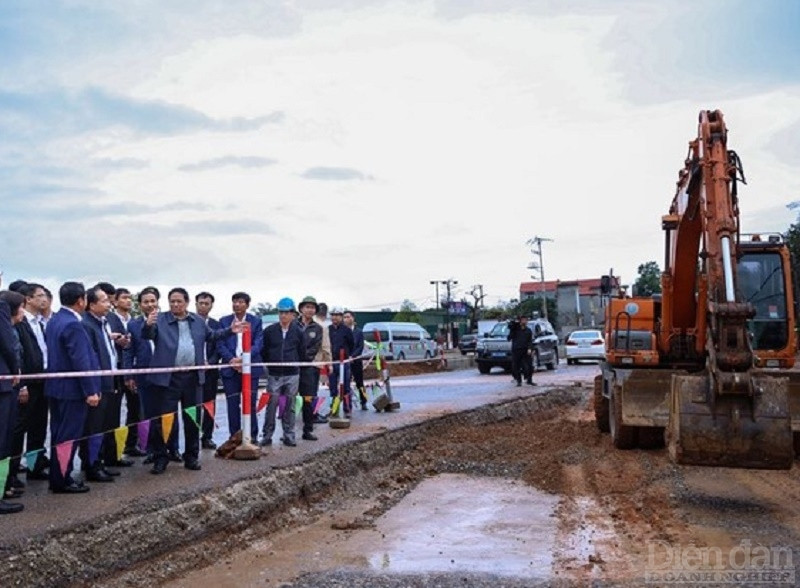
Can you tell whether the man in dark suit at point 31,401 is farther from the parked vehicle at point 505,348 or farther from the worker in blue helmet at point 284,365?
the parked vehicle at point 505,348

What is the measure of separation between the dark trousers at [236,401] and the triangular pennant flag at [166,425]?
175 cm

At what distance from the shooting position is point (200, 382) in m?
8.81

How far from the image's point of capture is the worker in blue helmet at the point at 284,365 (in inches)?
396

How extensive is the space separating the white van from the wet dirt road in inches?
945

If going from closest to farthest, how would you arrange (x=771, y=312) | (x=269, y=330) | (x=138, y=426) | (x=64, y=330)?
Answer: (x=64, y=330)
(x=138, y=426)
(x=269, y=330)
(x=771, y=312)

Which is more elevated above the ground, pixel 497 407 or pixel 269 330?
pixel 269 330

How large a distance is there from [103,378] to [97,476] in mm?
871

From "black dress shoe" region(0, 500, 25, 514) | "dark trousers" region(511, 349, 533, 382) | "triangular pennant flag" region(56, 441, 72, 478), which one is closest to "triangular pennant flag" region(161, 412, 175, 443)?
"triangular pennant flag" region(56, 441, 72, 478)

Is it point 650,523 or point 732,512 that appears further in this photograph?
point 732,512

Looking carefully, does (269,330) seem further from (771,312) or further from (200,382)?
(771,312)

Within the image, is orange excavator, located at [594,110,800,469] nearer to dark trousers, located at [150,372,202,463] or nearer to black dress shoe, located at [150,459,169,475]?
dark trousers, located at [150,372,202,463]

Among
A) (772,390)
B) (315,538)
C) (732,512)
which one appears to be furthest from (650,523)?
(315,538)

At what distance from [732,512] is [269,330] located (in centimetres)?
563

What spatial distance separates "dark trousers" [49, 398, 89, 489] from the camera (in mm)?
7023
